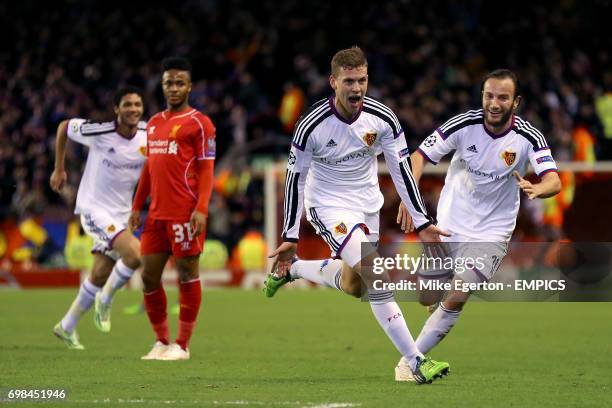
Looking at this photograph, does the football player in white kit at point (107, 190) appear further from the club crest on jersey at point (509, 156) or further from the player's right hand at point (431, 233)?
the club crest on jersey at point (509, 156)

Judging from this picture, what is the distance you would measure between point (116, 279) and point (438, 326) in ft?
12.4

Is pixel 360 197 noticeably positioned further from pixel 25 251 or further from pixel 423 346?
pixel 25 251

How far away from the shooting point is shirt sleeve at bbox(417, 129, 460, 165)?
8719 mm

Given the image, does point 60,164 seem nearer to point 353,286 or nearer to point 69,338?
point 69,338

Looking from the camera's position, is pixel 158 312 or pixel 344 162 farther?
pixel 158 312

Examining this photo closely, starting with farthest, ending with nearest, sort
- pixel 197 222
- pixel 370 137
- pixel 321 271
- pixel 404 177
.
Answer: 1. pixel 197 222
2. pixel 321 271
3. pixel 370 137
4. pixel 404 177

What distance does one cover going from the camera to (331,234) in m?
8.32

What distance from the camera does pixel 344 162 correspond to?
27.9 feet

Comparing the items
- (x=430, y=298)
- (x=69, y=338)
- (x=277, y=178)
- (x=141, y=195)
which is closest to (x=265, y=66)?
(x=277, y=178)

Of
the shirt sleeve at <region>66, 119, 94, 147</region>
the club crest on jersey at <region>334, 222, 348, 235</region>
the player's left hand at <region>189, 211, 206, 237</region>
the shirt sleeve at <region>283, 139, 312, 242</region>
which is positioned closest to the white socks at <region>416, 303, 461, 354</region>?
the club crest on jersey at <region>334, 222, 348, 235</region>

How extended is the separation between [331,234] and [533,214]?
1230 cm

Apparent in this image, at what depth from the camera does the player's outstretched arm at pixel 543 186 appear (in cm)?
764

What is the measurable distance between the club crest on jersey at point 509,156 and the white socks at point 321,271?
1.44 m

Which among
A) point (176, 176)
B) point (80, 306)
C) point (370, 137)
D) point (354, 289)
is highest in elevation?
point (370, 137)
